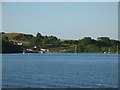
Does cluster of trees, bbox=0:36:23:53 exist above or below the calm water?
above

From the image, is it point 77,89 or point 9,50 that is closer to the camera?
point 77,89

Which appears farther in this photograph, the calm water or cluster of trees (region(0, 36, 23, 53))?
cluster of trees (region(0, 36, 23, 53))

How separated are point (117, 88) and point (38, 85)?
563 cm

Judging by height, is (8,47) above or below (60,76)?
above

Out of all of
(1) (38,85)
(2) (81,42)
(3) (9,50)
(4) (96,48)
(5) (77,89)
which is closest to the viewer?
(5) (77,89)

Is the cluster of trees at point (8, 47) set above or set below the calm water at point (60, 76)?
above

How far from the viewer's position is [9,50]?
14812 cm

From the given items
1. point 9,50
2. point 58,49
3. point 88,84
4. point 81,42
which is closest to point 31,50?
point 58,49

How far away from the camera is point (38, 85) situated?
78.1 ft

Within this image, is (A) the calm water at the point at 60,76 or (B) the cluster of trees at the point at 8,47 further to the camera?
(B) the cluster of trees at the point at 8,47

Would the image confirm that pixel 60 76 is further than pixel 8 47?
No

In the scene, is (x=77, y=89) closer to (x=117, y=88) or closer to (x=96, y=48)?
(x=117, y=88)

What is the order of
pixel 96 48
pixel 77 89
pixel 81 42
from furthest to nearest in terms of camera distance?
1. pixel 81 42
2. pixel 96 48
3. pixel 77 89

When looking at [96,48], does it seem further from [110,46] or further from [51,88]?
[51,88]
